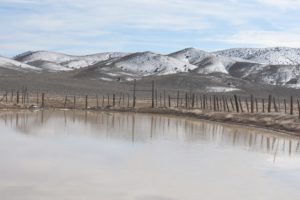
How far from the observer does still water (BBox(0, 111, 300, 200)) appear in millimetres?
15719

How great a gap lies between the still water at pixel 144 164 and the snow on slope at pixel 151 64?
137642 millimetres

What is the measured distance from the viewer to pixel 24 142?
2612 cm

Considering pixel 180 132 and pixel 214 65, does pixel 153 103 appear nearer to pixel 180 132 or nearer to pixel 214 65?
pixel 180 132

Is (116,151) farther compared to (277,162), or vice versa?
(116,151)

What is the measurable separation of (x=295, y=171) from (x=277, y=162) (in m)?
2.06

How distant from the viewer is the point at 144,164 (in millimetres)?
20422

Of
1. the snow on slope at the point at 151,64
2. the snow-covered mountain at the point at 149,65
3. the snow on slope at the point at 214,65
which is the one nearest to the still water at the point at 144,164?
the snow-covered mountain at the point at 149,65

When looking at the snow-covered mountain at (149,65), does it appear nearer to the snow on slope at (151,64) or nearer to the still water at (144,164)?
the snow on slope at (151,64)

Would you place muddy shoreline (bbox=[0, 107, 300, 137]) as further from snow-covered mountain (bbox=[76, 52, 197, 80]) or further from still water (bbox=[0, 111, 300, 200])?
snow-covered mountain (bbox=[76, 52, 197, 80])

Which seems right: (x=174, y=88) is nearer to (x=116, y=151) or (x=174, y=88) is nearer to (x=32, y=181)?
(x=116, y=151)

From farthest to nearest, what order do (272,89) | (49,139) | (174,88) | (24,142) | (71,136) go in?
(272,89)
(174,88)
(71,136)
(49,139)
(24,142)

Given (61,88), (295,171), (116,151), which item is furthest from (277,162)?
(61,88)

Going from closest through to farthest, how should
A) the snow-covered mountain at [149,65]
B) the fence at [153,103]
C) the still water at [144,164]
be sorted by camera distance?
the still water at [144,164], the fence at [153,103], the snow-covered mountain at [149,65]

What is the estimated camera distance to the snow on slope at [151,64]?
17262 cm
